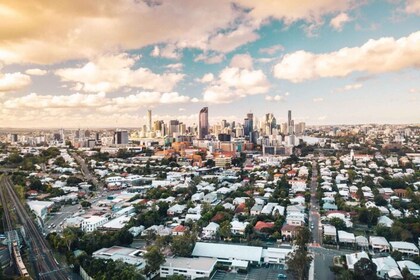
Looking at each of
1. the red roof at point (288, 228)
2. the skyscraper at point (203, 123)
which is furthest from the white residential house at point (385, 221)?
the skyscraper at point (203, 123)

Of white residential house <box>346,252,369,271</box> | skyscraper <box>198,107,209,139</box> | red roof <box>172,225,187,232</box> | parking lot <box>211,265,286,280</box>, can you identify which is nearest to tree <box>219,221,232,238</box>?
red roof <box>172,225,187,232</box>

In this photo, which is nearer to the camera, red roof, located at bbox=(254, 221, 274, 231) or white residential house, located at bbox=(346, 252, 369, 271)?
white residential house, located at bbox=(346, 252, 369, 271)

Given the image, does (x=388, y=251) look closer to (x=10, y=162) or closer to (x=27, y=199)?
(x=27, y=199)

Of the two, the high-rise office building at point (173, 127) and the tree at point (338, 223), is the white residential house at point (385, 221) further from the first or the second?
the high-rise office building at point (173, 127)

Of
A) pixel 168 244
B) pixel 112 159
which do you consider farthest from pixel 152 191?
pixel 112 159

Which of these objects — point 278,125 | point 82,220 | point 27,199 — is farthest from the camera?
point 278,125

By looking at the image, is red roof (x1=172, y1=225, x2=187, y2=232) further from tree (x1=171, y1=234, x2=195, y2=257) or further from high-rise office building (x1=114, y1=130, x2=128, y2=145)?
high-rise office building (x1=114, y1=130, x2=128, y2=145)
